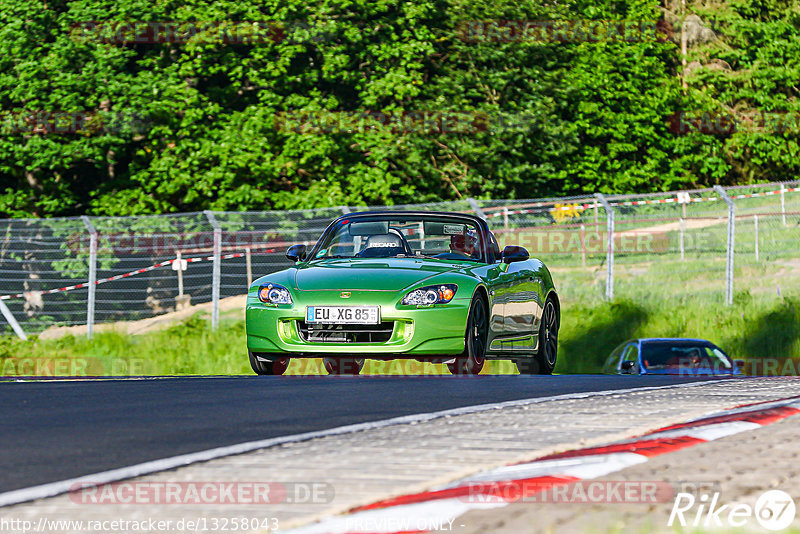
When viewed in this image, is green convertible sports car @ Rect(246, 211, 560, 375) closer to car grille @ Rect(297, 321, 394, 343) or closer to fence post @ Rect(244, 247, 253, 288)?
car grille @ Rect(297, 321, 394, 343)

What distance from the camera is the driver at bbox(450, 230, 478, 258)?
1261 centimetres

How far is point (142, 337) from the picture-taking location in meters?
23.0

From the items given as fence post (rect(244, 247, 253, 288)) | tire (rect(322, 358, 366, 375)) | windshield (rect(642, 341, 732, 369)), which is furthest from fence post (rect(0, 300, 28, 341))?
windshield (rect(642, 341, 732, 369))

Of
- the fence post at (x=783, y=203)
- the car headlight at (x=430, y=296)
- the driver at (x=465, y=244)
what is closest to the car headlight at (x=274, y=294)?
the car headlight at (x=430, y=296)

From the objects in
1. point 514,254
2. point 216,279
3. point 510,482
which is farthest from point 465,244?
point 216,279

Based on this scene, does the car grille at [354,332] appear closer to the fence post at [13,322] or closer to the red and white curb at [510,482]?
the red and white curb at [510,482]

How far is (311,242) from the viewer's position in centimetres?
2388

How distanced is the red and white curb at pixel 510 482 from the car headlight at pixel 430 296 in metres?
4.86

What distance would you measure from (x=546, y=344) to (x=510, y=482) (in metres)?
8.78

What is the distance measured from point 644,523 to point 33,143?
28795mm

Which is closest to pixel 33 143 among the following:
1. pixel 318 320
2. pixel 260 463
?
pixel 318 320

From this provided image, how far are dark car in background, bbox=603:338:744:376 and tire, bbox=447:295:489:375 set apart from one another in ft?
21.3

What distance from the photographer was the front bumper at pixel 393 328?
36.1 feet

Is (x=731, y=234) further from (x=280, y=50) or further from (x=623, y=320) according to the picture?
(x=280, y=50)
